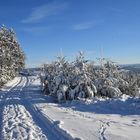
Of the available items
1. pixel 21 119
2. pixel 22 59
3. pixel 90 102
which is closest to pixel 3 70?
pixel 22 59

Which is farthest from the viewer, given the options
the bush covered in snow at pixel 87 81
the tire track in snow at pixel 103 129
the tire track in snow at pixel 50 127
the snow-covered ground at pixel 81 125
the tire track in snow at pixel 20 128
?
the bush covered in snow at pixel 87 81

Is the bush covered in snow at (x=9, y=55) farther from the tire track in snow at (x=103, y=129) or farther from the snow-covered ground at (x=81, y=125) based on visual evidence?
the tire track in snow at (x=103, y=129)

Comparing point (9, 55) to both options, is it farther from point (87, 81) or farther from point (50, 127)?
point (50, 127)

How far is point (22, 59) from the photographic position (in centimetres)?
7362

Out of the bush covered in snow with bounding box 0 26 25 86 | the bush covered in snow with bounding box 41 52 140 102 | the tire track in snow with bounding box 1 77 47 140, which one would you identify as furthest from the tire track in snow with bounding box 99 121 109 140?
the bush covered in snow with bounding box 0 26 25 86

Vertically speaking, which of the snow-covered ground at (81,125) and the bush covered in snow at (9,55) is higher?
the bush covered in snow at (9,55)

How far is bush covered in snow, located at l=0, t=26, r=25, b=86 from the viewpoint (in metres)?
51.0

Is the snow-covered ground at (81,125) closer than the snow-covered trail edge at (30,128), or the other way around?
the snow-covered ground at (81,125)

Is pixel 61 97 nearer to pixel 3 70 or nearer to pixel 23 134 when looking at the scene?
pixel 23 134

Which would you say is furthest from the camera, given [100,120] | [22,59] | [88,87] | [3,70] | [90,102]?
[22,59]

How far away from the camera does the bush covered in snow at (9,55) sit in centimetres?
5097

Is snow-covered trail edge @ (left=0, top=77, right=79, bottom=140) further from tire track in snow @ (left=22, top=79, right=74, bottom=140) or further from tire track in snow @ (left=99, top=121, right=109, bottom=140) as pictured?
tire track in snow @ (left=99, top=121, right=109, bottom=140)

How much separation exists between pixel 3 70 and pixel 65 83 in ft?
82.8

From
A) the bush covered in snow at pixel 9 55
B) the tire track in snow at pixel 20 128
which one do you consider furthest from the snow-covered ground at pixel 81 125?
the bush covered in snow at pixel 9 55
